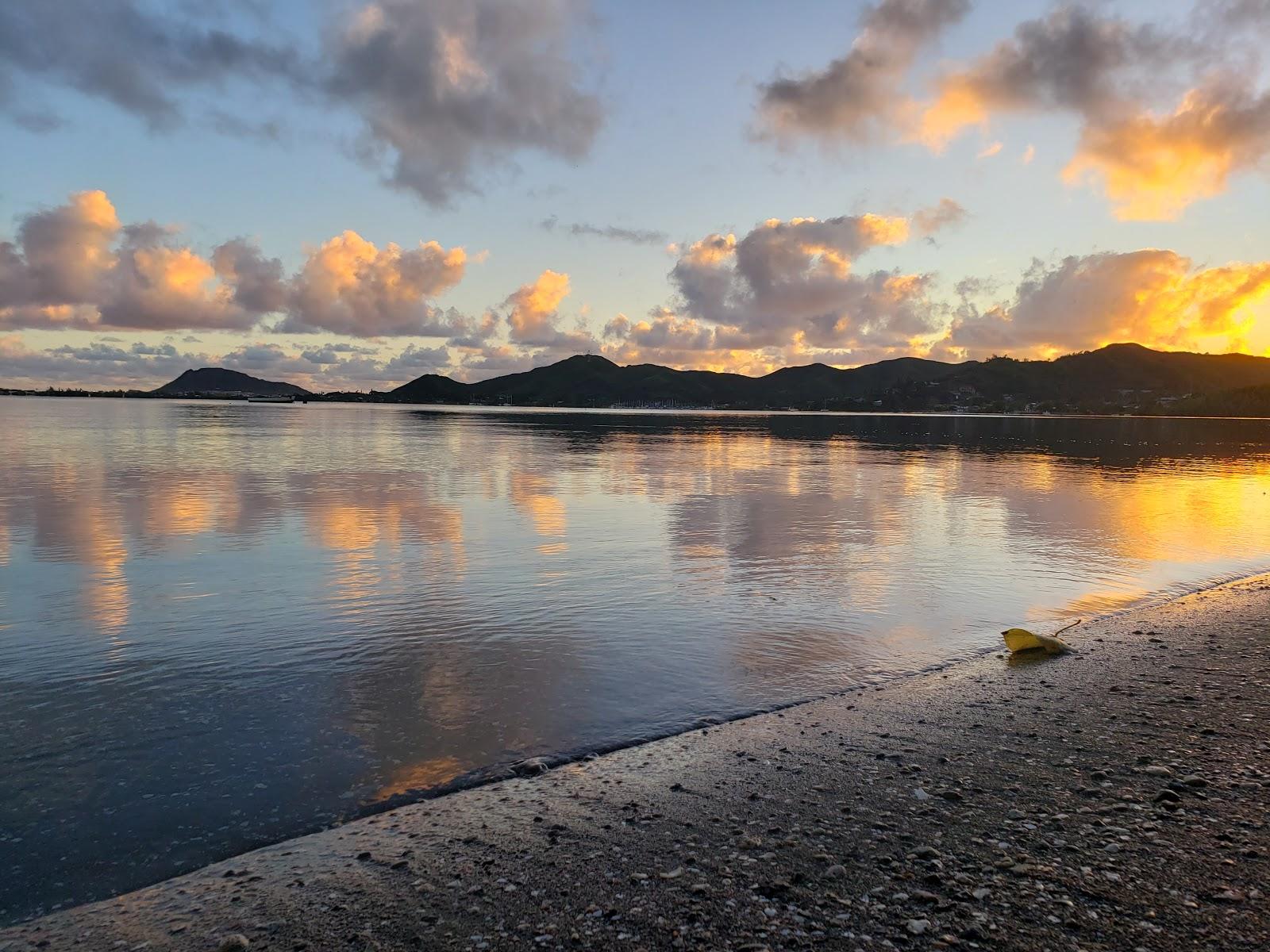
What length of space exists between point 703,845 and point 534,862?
1691 mm

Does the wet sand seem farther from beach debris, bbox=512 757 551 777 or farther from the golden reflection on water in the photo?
the golden reflection on water

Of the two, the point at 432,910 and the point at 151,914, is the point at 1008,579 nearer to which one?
the point at 432,910

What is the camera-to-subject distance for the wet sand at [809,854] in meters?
6.46

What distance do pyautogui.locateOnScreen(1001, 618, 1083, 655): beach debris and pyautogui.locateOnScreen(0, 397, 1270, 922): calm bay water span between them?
1378 mm

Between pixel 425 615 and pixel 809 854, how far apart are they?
40.4ft

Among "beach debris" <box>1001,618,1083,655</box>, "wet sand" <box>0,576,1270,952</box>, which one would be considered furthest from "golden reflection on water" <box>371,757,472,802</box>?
"beach debris" <box>1001,618,1083,655</box>

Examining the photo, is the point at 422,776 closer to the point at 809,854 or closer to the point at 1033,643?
the point at 809,854

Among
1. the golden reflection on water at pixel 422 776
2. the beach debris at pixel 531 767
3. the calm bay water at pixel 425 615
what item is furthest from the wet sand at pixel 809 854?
the calm bay water at pixel 425 615

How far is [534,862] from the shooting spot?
766 centimetres

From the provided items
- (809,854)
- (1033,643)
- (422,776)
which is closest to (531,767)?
(422,776)

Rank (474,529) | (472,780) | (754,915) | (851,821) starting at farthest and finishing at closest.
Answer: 1. (474,529)
2. (472,780)
3. (851,821)
4. (754,915)

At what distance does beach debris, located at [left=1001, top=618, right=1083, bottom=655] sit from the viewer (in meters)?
15.1

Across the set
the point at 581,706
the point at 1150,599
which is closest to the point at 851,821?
the point at 581,706

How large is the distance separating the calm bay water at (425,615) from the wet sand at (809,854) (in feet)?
3.83
